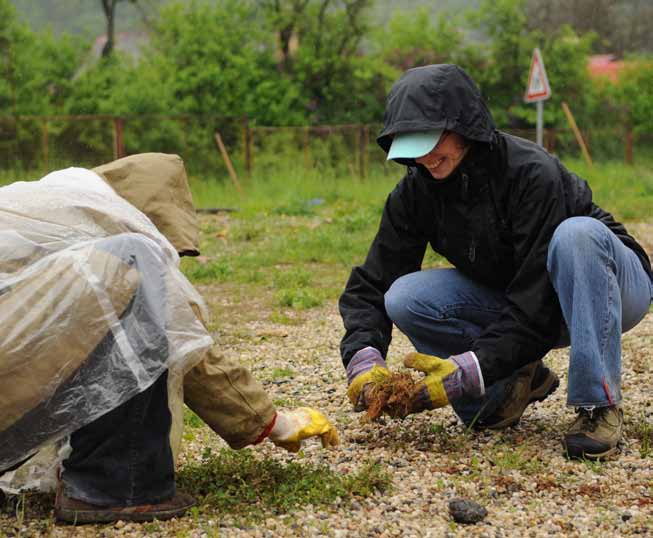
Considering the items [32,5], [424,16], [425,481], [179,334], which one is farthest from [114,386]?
[32,5]

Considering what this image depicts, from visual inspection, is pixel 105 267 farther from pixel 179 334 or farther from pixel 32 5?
pixel 32 5

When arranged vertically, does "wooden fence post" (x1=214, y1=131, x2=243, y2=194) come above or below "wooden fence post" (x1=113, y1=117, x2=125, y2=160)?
below

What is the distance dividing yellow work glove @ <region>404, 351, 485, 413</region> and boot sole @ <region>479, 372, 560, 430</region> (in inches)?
17.7

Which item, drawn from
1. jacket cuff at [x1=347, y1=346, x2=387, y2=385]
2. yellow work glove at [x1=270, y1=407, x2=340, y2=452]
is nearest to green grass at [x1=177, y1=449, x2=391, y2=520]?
yellow work glove at [x1=270, y1=407, x2=340, y2=452]

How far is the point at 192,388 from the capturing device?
2.76 metres

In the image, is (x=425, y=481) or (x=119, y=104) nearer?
(x=425, y=481)

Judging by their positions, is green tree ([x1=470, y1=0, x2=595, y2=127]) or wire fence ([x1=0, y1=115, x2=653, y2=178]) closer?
wire fence ([x1=0, y1=115, x2=653, y2=178])

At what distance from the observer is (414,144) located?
10.2ft

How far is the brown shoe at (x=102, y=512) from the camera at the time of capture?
2.70 m

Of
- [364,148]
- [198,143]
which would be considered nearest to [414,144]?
[198,143]

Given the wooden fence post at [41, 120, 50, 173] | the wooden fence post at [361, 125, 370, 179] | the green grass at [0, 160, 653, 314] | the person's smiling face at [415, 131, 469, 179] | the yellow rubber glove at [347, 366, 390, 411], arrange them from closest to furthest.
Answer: the person's smiling face at [415, 131, 469, 179] → the yellow rubber glove at [347, 366, 390, 411] → the green grass at [0, 160, 653, 314] → the wooden fence post at [41, 120, 50, 173] → the wooden fence post at [361, 125, 370, 179]

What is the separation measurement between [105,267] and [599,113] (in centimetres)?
2084

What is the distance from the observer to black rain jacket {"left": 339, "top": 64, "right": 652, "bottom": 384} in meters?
3.12

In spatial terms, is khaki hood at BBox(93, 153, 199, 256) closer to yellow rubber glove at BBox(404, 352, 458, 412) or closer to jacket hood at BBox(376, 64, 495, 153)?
jacket hood at BBox(376, 64, 495, 153)
